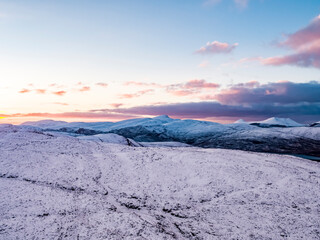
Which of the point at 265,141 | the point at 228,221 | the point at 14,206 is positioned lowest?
the point at 265,141

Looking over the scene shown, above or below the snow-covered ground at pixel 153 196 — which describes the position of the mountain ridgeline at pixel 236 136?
below

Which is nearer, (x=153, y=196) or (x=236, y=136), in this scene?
(x=153, y=196)

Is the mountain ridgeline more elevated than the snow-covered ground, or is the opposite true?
the snow-covered ground

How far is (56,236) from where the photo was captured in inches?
267

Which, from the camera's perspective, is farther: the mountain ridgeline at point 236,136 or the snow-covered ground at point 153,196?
the mountain ridgeline at point 236,136

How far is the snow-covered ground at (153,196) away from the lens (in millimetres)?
7396

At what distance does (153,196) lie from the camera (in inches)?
402

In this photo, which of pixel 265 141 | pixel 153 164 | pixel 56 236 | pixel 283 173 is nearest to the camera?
pixel 56 236

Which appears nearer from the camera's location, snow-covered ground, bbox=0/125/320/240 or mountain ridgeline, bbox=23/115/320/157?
snow-covered ground, bbox=0/125/320/240

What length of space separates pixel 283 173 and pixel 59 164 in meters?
12.1

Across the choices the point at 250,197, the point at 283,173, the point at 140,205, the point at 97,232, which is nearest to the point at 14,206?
the point at 97,232

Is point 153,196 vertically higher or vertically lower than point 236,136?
higher

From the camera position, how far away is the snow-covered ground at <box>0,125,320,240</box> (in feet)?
24.3

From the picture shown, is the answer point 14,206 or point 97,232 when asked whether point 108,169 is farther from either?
point 97,232
